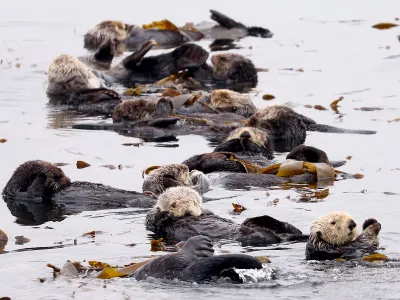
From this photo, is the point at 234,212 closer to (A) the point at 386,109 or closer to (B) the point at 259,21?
(A) the point at 386,109

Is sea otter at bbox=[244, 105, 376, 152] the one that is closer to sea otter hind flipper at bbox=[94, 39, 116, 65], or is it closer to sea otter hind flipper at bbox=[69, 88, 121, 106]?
sea otter hind flipper at bbox=[69, 88, 121, 106]

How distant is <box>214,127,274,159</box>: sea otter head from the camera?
33.4 ft

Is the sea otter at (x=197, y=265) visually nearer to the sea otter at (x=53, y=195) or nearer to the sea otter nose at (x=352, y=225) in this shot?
the sea otter nose at (x=352, y=225)

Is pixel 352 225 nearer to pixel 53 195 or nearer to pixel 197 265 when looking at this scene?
pixel 197 265

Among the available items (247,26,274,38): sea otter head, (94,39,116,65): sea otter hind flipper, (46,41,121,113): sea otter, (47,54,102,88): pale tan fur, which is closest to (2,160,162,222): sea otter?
(46,41,121,113): sea otter

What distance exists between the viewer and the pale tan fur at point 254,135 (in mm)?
10391

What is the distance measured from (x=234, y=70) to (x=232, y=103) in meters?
2.39

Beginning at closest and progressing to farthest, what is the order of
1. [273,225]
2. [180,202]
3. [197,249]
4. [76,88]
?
[197,249] < [273,225] < [180,202] < [76,88]

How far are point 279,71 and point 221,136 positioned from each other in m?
4.78

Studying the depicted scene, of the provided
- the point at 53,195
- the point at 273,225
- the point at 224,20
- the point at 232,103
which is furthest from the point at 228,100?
the point at 224,20

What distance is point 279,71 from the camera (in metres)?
15.9

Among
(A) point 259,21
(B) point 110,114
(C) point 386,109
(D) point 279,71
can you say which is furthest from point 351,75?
(A) point 259,21

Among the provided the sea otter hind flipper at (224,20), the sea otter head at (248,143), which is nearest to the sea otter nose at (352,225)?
the sea otter head at (248,143)

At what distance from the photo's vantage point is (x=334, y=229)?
702 centimetres
